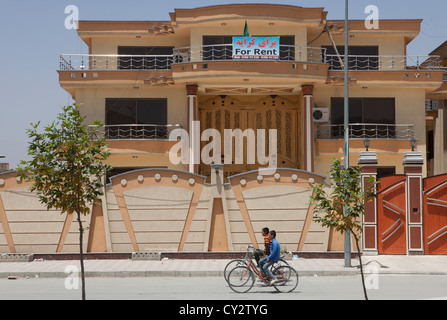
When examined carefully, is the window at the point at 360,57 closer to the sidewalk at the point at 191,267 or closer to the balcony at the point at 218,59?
the balcony at the point at 218,59

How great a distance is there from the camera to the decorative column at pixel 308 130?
2972 centimetres

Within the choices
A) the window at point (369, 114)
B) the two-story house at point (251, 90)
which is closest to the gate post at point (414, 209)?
the two-story house at point (251, 90)

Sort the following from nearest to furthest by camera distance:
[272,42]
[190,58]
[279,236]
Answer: [279,236] < [272,42] < [190,58]

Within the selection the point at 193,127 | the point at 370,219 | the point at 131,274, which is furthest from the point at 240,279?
the point at 193,127

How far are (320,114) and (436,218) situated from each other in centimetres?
1079

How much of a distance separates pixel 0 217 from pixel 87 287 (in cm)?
771

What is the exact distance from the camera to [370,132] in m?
31.5

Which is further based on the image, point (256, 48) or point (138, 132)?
point (138, 132)

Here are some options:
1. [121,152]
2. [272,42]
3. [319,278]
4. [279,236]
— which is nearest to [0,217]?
[121,152]

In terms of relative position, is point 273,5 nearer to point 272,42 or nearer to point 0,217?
point 272,42

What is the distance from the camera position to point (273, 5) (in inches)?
1176

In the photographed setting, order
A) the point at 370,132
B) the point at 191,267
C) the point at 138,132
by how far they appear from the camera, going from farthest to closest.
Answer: the point at 138,132 < the point at 370,132 < the point at 191,267

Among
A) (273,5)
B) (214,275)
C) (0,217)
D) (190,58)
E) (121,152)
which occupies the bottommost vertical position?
(214,275)

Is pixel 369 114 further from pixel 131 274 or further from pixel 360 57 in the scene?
pixel 131 274
